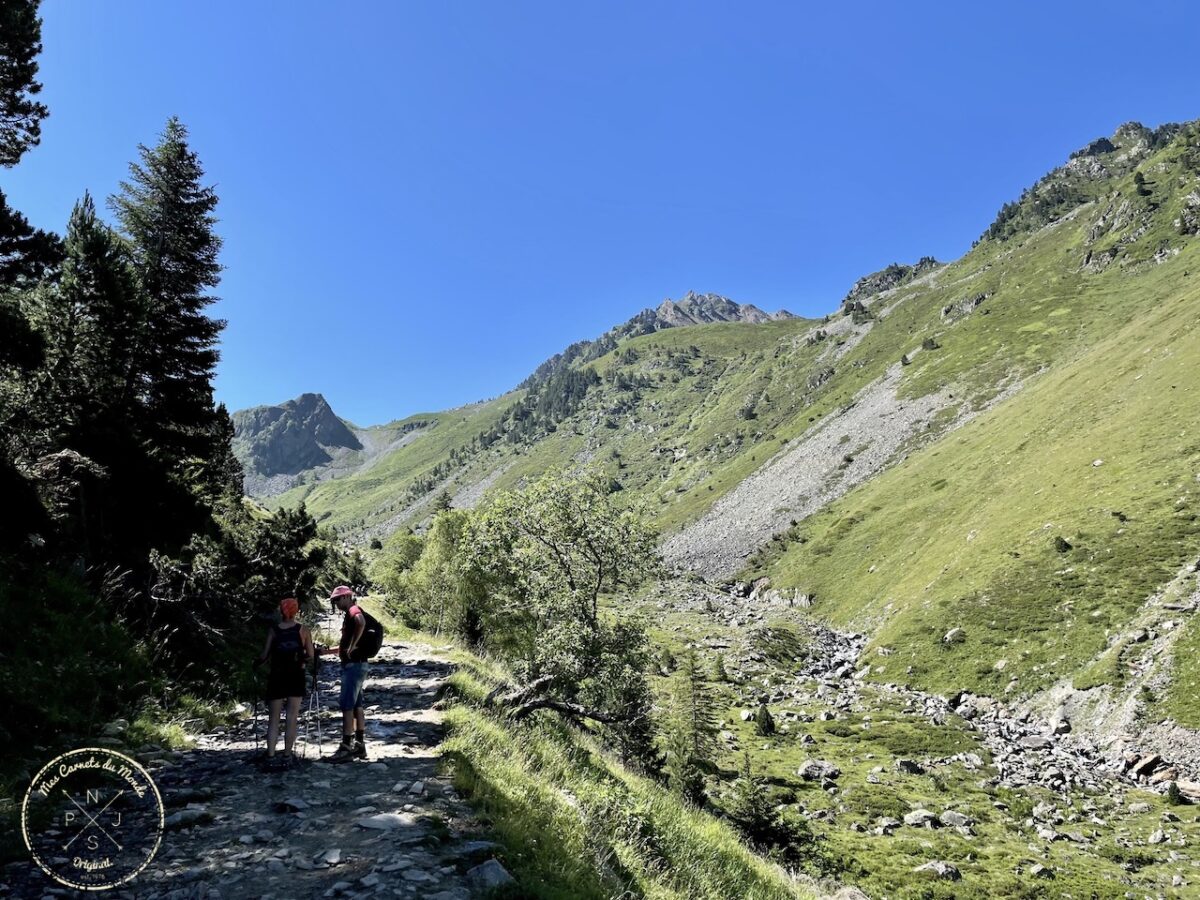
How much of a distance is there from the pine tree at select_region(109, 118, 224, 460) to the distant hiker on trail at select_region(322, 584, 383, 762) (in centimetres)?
1979

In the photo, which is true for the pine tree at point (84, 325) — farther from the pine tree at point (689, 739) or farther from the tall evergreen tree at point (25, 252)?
the pine tree at point (689, 739)

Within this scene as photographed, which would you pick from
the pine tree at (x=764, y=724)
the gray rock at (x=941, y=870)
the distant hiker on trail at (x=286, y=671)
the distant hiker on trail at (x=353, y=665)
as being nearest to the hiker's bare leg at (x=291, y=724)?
the distant hiker on trail at (x=286, y=671)

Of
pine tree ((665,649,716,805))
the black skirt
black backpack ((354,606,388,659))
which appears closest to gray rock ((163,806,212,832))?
the black skirt

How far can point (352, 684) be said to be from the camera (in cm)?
1188

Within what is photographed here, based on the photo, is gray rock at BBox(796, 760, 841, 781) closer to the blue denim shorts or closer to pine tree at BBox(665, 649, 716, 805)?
pine tree at BBox(665, 649, 716, 805)

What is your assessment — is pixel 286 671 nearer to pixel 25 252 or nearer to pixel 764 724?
pixel 25 252

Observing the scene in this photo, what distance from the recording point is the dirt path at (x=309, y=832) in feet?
22.7

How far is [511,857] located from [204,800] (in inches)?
202

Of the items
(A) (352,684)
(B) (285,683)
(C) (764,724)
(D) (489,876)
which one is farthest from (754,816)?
(D) (489,876)

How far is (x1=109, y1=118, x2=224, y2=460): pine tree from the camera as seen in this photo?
87.5 feet

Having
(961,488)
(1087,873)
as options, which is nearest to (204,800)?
(1087,873)

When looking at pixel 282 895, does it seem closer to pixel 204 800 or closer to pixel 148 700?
pixel 204 800

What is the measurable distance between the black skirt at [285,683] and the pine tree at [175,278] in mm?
20069

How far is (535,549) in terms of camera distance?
27.3 m
